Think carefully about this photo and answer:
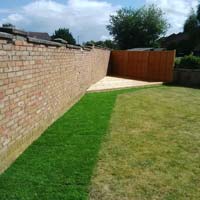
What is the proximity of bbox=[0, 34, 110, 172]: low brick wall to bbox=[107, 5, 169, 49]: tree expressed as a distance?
33.1 meters

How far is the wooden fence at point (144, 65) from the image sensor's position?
16953 millimetres

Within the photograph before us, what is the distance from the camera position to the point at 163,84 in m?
15.9

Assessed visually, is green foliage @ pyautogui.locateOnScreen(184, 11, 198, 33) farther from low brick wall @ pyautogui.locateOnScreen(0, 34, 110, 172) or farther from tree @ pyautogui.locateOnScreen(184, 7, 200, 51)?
low brick wall @ pyautogui.locateOnScreen(0, 34, 110, 172)

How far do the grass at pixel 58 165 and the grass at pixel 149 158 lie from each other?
0.18 m

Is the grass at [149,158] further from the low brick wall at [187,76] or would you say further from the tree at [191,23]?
the tree at [191,23]

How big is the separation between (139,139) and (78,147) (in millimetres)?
1260

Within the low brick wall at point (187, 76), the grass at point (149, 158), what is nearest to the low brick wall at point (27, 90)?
the grass at point (149, 158)

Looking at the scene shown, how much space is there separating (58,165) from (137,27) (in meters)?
37.5

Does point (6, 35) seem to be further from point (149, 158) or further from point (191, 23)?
point (191, 23)

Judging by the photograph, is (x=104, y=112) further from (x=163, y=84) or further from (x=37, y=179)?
(x=163, y=84)

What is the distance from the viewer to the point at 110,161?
431cm

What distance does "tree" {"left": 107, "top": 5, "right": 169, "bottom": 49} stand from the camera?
129 ft

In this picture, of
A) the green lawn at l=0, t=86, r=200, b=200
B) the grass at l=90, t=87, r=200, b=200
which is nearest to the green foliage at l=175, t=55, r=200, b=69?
the grass at l=90, t=87, r=200, b=200

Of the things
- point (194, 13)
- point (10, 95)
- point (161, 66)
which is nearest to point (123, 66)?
point (161, 66)
